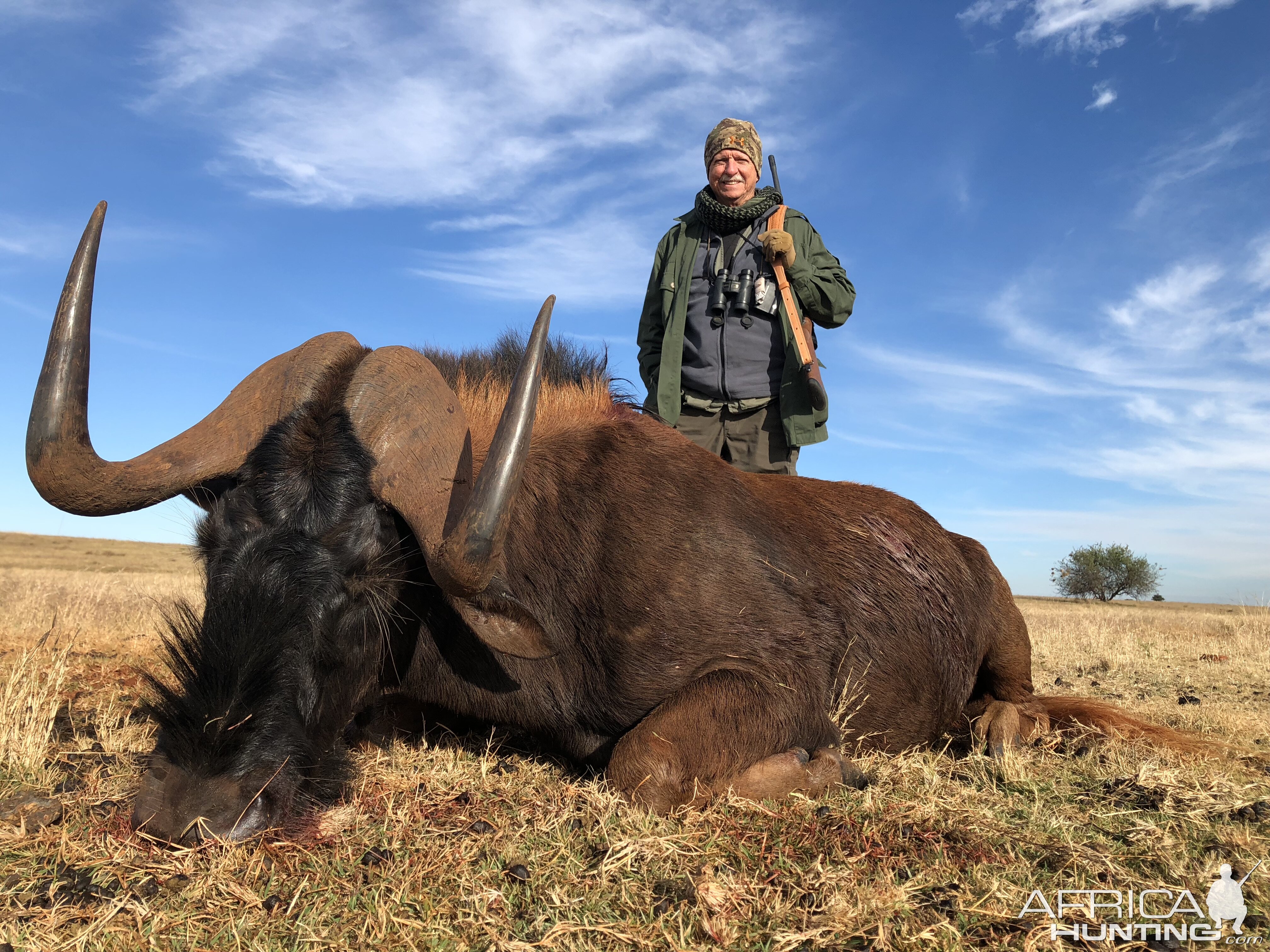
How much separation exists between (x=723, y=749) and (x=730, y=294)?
3.87 metres

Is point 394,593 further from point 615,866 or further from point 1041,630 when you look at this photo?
point 1041,630

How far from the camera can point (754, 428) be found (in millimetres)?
6367

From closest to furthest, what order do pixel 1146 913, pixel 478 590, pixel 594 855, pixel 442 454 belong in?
pixel 1146 913 < pixel 594 855 < pixel 478 590 < pixel 442 454

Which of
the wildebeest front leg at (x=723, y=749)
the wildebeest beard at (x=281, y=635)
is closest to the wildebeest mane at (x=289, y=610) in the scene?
the wildebeest beard at (x=281, y=635)

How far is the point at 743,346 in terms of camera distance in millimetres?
6285

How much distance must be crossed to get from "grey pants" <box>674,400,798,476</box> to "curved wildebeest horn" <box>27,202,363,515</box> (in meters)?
3.33

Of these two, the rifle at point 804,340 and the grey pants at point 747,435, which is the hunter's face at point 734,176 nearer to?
the rifle at point 804,340

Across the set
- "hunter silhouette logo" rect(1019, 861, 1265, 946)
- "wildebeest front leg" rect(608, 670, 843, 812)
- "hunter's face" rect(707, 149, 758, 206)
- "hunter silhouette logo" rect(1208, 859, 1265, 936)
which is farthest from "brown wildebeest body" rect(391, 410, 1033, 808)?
"hunter's face" rect(707, 149, 758, 206)

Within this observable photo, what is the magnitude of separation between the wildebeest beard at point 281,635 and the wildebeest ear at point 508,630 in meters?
0.33

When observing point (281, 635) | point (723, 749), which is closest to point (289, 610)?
point (281, 635)

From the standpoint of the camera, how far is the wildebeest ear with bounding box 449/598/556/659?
3.16 metres

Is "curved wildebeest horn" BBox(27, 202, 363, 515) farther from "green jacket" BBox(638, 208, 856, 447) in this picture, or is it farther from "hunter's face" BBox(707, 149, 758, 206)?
"hunter's face" BBox(707, 149, 758, 206)

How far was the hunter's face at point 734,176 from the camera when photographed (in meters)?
6.48

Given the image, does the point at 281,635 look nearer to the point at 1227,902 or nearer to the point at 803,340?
the point at 1227,902
